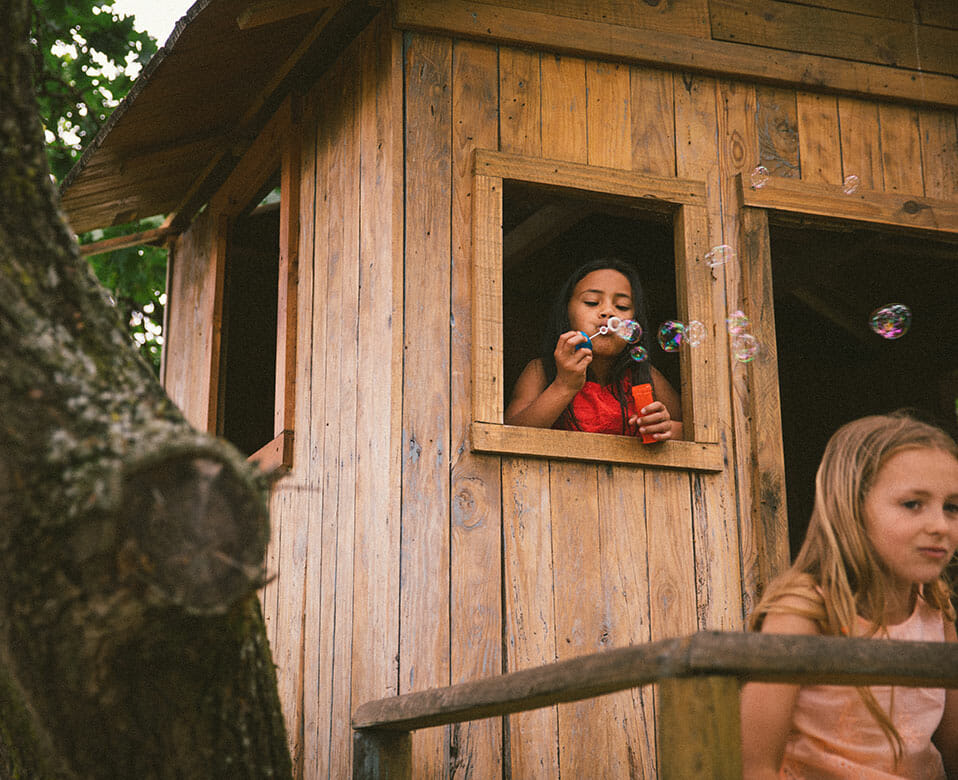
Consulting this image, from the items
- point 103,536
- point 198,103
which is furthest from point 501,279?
point 103,536

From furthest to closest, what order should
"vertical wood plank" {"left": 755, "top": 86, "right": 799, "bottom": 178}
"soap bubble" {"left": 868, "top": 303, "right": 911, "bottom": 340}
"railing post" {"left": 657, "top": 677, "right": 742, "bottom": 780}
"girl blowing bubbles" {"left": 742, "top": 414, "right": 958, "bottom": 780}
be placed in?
"soap bubble" {"left": 868, "top": 303, "right": 911, "bottom": 340} < "vertical wood plank" {"left": 755, "top": 86, "right": 799, "bottom": 178} < "girl blowing bubbles" {"left": 742, "top": 414, "right": 958, "bottom": 780} < "railing post" {"left": 657, "top": 677, "right": 742, "bottom": 780}

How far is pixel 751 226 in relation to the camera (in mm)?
4949

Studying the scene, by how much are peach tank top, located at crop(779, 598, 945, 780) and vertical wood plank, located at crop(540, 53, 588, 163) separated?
2.31 metres

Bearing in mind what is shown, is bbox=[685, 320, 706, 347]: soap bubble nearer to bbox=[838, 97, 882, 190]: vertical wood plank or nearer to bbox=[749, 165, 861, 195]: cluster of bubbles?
bbox=[749, 165, 861, 195]: cluster of bubbles

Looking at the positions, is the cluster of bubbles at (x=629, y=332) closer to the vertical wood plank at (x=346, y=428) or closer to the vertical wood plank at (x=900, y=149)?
the vertical wood plank at (x=346, y=428)

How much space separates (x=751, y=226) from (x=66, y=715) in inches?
142

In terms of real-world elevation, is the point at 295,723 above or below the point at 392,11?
below

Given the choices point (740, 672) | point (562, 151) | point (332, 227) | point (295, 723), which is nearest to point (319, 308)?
point (332, 227)

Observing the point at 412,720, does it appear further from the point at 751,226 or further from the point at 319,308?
the point at 751,226

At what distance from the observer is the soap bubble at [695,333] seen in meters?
4.69

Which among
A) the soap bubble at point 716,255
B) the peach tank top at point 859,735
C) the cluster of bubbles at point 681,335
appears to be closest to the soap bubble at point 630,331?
the cluster of bubbles at point 681,335

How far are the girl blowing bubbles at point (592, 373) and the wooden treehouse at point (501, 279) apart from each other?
8.8 inches

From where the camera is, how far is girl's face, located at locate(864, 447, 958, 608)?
10.3ft

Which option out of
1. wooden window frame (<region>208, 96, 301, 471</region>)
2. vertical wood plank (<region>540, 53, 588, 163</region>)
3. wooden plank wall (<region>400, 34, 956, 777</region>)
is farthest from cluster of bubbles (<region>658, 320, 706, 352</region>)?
wooden window frame (<region>208, 96, 301, 471</region>)
